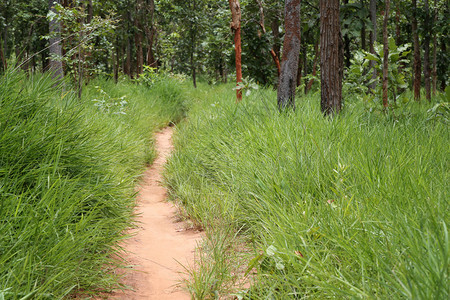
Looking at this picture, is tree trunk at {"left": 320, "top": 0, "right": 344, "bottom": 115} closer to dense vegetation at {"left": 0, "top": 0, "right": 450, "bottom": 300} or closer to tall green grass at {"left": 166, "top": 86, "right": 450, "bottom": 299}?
dense vegetation at {"left": 0, "top": 0, "right": 450, "bottom": 300}

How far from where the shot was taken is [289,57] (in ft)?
16.3

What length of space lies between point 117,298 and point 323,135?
2.15 meters

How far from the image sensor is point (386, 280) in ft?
5.14

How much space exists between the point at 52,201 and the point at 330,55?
342cm

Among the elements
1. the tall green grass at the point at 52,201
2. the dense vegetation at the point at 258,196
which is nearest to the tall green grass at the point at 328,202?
the dense vegetation at the point at 258,196

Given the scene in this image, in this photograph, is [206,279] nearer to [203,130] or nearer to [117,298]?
[117,298]

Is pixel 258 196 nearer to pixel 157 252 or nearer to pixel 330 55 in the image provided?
pixel 157 252

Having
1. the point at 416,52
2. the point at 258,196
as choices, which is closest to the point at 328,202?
the point at 258,196

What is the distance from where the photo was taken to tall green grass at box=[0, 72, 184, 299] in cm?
180

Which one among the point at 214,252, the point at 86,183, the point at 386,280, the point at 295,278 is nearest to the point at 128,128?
the point at 86,183

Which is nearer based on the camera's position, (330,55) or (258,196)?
(258,196)

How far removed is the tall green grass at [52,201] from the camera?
1802 millimetres

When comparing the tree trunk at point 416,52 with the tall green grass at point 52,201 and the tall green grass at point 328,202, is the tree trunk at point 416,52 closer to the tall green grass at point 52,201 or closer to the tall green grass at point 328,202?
the tall green grass at point 328,202

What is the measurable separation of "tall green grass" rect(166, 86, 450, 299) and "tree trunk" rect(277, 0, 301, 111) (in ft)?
1.85
